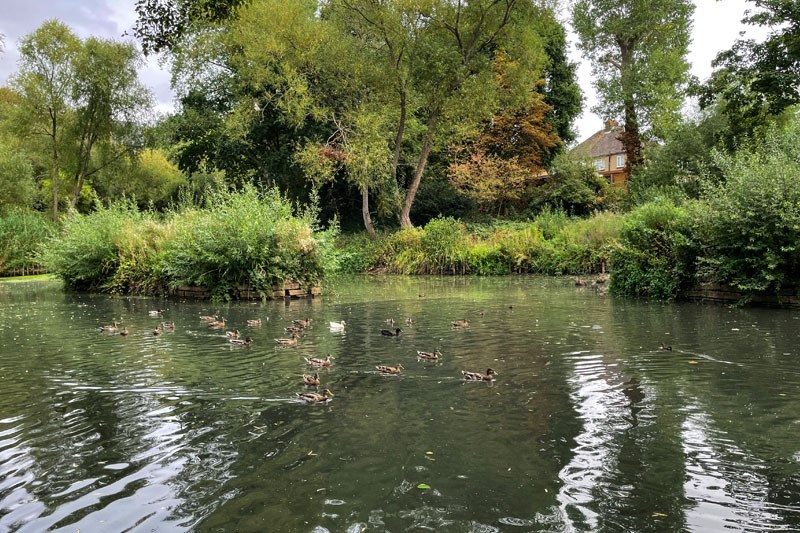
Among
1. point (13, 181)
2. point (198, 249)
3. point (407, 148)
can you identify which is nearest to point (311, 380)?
point (198, 249)

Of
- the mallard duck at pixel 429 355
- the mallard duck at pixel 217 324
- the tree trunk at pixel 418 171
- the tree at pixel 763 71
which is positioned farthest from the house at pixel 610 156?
the mallard duck at pixel 429 355

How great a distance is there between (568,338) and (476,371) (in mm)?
3026

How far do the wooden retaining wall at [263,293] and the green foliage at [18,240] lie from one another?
17.7 metres

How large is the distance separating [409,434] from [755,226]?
1087 centimetres

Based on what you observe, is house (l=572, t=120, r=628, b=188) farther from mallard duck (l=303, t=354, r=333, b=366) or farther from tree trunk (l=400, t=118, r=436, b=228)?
mallard duck (l=303, t=354, r=333, b=366)

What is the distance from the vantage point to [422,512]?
385 centimetres

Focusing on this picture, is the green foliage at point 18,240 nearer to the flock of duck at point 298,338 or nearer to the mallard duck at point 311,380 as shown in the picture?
the flock of duck at point 298,338

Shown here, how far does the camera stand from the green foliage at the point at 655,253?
14.8 m

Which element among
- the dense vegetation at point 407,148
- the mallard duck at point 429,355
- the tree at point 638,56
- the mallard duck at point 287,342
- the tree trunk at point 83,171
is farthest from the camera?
the tree trunk at point 83,171

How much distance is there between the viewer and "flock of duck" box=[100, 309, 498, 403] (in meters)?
6.76

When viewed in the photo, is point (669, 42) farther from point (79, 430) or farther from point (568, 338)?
point (79, 430)

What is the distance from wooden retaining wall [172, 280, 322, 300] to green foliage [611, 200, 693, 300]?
9.09 m

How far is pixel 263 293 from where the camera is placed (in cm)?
1733

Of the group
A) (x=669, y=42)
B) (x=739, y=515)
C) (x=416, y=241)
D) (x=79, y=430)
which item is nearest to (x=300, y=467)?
(x=79, y=430)
